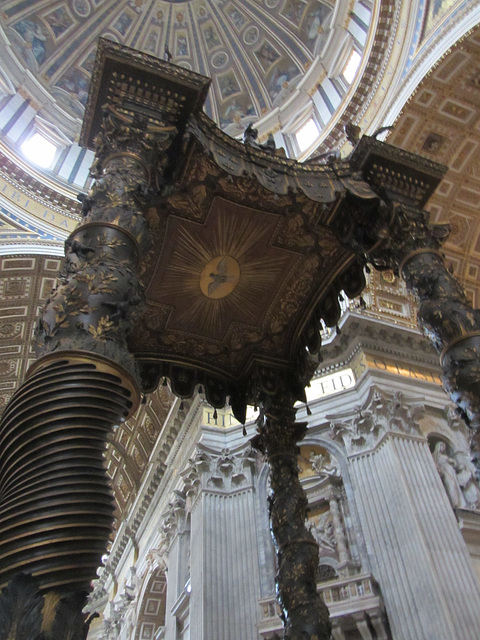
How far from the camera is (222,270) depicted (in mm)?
5719

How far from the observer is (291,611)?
4.70 m

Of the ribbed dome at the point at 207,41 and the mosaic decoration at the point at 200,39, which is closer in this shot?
the ribbed dome at the point at 207,41

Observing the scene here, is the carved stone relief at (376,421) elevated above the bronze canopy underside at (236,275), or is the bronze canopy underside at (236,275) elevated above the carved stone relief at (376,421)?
the carved stone relief at (376,421)

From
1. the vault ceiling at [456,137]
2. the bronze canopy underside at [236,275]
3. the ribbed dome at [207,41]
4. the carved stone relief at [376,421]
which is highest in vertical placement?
the ribbed dome at [207,41]

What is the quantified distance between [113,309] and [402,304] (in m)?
10.9

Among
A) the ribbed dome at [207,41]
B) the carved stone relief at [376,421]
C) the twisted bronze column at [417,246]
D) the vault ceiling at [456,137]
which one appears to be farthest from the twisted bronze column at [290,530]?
the ribbed dome at [207,41]

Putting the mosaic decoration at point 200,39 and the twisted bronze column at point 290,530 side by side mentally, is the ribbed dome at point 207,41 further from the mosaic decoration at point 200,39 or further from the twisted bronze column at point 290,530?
the twisted bronze column at point 290,530

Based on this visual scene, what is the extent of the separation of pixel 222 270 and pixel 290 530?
8.45 feet

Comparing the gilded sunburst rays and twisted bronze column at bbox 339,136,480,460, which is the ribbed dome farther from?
the gilded sunburst rays

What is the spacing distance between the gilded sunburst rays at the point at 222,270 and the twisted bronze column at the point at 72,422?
172 cm

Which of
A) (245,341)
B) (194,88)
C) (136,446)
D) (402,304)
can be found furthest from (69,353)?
(136,446)

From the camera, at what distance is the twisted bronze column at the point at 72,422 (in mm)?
2096

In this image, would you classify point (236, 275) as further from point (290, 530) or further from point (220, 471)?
point (220, 471)

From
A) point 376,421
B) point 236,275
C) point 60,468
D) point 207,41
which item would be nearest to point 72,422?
point 60,468
